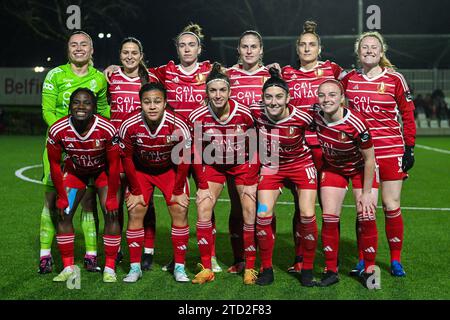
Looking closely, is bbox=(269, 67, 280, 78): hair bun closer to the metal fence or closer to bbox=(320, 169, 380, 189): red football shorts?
bbox=(320, 169, 380, 189): red football shorts

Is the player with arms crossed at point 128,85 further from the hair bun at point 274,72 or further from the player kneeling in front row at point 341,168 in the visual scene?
the player kneeling in front row at point 341,168

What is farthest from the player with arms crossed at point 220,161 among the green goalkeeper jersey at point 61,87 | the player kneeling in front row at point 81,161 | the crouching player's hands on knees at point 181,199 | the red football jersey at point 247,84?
the green goalkeeper jersey at point 61,87

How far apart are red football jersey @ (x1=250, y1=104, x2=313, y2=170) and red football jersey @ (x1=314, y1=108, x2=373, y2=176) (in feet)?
0.48

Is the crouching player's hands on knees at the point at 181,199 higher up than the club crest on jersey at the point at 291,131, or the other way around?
the club crest on jersey at the point at 291,131

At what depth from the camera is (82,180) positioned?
23.2ft

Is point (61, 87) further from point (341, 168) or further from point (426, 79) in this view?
Answer: point (426, 79)

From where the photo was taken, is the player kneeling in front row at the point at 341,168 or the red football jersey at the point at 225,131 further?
the red football jersey at the point at 225,131

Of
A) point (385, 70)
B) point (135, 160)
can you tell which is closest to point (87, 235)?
point (135, 160)

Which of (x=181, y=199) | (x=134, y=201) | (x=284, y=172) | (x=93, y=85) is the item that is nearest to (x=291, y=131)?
(x=284, y=172)

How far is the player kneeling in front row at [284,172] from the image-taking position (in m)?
6.72

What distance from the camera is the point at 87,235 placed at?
7.35 meters

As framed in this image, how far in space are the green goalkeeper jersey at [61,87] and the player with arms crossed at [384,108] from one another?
2326 millimetres
